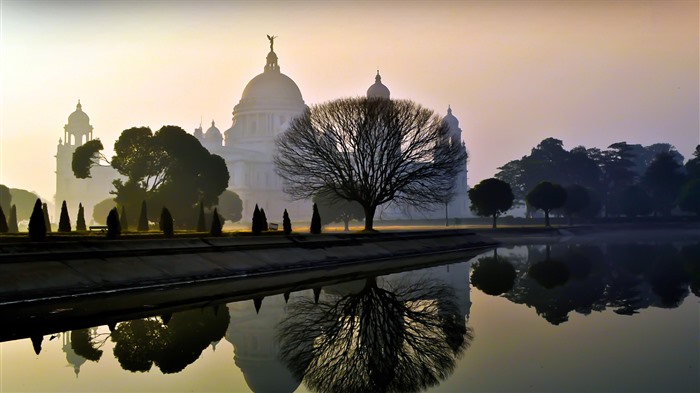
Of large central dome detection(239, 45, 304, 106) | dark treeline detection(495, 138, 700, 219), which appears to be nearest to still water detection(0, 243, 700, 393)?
dark treeline detection(495, 138, 700, 219)

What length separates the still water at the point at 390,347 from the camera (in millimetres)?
10820

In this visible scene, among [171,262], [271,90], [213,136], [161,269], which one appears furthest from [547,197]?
[213,136]

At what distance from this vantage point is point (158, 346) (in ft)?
44.9

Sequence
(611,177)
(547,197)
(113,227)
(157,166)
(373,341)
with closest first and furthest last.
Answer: (373,341) → (113,227) → (157,166) → (547,197) → (611,177)

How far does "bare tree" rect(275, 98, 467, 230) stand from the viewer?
5428 centimetres

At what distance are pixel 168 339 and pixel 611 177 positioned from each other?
123274 millimetres

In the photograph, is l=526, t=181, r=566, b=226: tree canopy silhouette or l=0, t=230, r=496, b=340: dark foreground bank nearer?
l=0, t=230, r=496, b=340: dark foreground bank

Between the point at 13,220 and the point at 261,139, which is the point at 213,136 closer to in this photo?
the point at 261,139

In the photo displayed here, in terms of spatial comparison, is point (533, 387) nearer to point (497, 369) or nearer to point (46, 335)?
point (497, 369)

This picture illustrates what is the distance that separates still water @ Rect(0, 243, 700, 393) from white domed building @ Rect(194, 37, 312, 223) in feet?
360

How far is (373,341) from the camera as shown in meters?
14.1

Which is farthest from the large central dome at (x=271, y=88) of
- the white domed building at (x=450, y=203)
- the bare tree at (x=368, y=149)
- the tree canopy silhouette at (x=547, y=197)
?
the bare tree at (x=368, y=149)

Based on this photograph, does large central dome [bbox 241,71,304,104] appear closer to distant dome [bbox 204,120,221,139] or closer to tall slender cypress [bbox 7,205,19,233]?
distant dome [bbox 204,120,221,139]

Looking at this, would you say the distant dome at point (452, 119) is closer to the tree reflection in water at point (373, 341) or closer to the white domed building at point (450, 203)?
the white domed building at point (450, 203)
